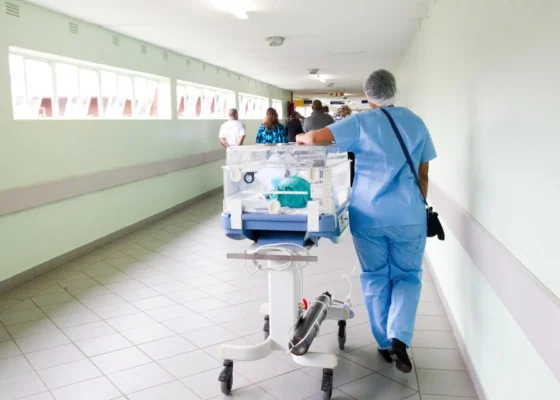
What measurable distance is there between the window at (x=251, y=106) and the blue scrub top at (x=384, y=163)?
10.9m

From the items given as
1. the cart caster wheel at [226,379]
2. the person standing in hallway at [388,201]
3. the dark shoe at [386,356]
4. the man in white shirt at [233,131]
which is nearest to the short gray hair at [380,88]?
the person standing in hallway at [388,201]

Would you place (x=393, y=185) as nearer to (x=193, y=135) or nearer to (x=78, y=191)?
(x=78, y=191)

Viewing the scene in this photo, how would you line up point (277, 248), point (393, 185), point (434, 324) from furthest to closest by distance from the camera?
point (434, 324), point (393, 185), point (277, 248)

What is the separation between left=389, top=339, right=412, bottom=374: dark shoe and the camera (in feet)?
9.29

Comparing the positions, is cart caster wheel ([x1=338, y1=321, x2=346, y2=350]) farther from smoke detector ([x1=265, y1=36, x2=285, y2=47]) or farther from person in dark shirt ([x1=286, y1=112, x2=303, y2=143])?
person in dark shirt ([x1=286, y1=112, x2=303, y2=143])

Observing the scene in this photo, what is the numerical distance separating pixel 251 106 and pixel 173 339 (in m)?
12.4

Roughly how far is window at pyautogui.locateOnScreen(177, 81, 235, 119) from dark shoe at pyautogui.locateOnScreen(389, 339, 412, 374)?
6.95 metres

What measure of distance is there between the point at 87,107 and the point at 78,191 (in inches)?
44.0

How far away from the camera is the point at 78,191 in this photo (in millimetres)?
5598

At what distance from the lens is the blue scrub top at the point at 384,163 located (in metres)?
2.83

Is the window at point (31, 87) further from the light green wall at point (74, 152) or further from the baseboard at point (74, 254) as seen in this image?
the baseboard at point (74, 254)

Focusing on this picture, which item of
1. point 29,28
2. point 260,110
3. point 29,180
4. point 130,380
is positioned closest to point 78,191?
point 29,180

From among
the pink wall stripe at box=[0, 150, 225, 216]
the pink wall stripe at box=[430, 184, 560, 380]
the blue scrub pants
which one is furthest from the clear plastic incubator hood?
the pink wall stripe at box=[0, 150, 225, 216]

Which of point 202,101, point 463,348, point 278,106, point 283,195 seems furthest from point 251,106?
point 283,195
